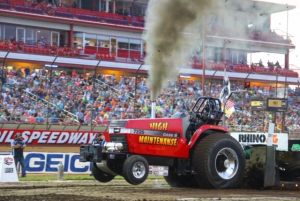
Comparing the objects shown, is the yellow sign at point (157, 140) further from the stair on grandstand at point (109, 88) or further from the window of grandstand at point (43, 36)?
the window of grandstand at point (43, 36)

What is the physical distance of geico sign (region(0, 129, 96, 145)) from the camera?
90.6ft

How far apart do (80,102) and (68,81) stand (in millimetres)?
3703

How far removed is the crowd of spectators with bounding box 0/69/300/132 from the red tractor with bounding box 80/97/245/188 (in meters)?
16.0

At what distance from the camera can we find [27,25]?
4547 cm

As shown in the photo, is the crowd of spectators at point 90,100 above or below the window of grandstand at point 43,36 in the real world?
below

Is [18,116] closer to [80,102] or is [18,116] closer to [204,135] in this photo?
[80,102]

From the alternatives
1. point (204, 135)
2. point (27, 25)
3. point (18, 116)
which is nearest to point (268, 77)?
point (27, 25)

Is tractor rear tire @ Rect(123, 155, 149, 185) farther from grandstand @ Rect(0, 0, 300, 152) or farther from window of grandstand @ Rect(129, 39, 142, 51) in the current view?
window of grandstand @ Rect(129, 39, 142, 51)

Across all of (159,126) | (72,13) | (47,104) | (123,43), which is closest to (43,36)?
(72,13)

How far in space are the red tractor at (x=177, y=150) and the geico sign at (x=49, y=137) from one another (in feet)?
44.8

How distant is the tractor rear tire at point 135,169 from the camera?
43.8ft

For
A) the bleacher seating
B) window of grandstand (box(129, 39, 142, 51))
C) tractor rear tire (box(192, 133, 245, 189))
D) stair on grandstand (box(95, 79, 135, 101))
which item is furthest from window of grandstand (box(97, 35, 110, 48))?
tractor rear tire (box(192, 133, 245, 189))

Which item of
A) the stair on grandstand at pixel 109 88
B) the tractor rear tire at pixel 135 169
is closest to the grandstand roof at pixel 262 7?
the stair on grandstand at pixel 109 88

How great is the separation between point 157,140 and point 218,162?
151 centimetres
